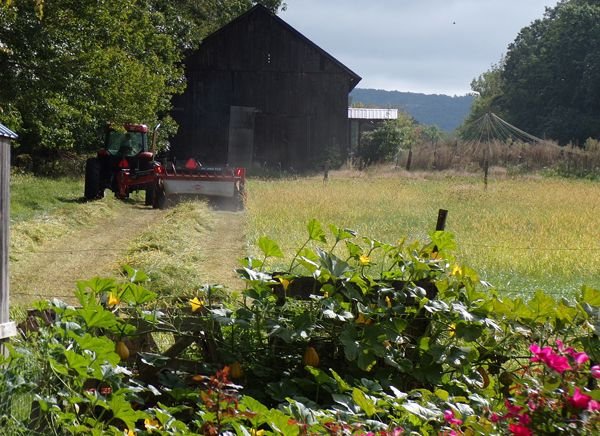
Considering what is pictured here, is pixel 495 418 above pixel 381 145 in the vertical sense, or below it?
below

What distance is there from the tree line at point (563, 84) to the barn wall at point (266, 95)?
29141mm

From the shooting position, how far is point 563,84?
68688 mm

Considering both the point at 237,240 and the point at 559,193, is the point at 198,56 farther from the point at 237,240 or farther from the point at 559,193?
the point at 237,240

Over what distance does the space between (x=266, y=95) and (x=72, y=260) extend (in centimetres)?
2862

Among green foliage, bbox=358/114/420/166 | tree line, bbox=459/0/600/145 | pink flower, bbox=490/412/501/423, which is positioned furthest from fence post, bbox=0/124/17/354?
tree line, bbox=459/0/600/145

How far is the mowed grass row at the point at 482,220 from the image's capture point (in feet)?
42.4

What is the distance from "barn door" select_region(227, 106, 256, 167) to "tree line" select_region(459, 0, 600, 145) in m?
31.1

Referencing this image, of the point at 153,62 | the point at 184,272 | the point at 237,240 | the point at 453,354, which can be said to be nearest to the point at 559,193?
the point at 153,62

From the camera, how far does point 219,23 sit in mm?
46438

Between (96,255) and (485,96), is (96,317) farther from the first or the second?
(485,96)

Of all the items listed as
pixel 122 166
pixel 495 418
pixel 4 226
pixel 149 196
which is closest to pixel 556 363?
pixel 495 418

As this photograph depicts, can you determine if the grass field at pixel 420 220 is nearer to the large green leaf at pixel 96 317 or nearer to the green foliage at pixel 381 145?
the large green leaf at pixel 96 317

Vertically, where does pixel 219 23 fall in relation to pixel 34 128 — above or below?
above

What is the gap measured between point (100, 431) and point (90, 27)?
20.2 metres
